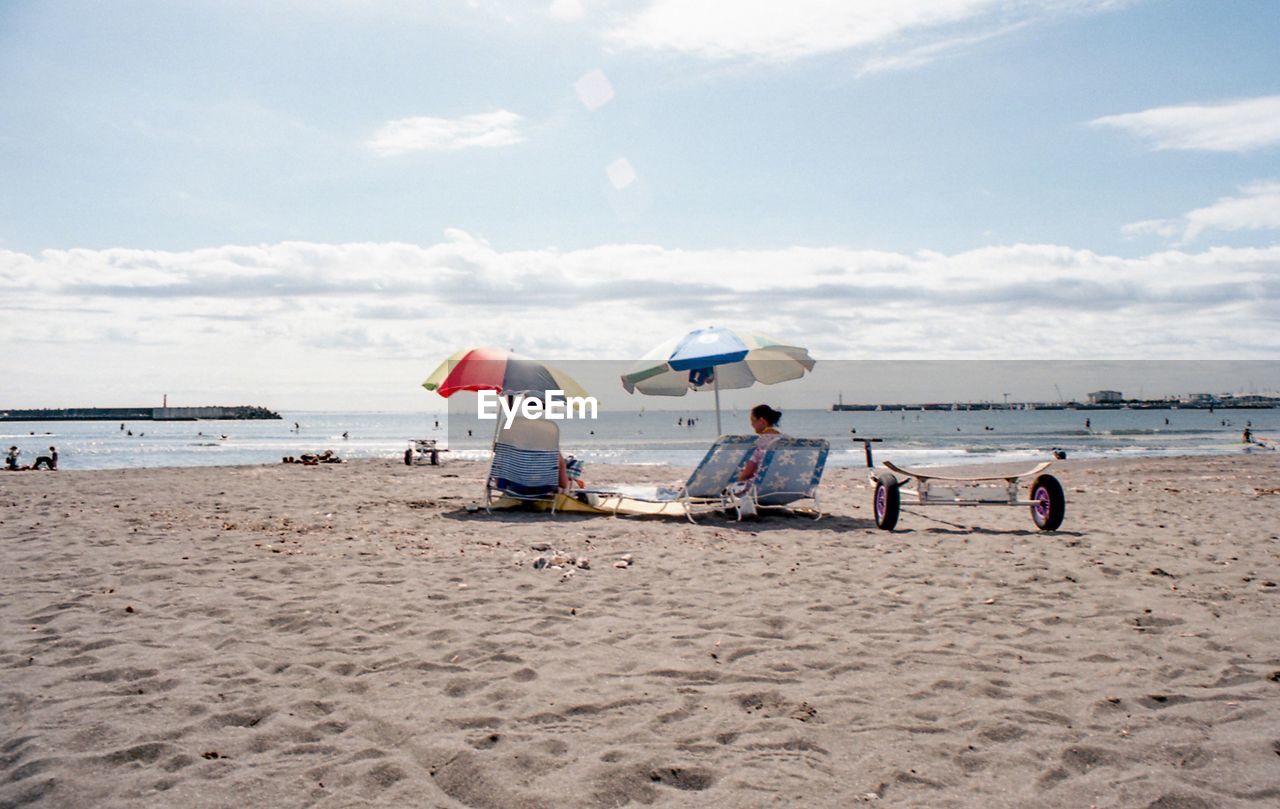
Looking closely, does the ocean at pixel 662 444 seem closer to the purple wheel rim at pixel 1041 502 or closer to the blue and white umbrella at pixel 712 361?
the blue and white umbrella at pixel 712 361

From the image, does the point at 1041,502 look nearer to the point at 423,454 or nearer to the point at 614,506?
the point at 614,506

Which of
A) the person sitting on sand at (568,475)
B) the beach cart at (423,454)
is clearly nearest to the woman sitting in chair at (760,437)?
the person sitting on sand at (568,475)

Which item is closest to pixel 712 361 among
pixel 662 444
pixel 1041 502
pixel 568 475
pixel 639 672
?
pixel 568 475

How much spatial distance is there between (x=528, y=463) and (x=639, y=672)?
6309mm

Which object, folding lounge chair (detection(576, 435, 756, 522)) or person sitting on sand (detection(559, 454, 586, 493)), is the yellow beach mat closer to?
folding lounge chair (detection(576, 435, 756, 522))

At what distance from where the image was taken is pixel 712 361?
8.95 meters

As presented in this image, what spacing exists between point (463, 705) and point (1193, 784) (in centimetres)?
268

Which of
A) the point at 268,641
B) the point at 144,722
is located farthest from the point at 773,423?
the point at 144,722

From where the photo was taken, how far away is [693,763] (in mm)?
2807

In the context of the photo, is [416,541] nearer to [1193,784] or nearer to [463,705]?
[463,705]

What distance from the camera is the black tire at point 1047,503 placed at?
7992 mm

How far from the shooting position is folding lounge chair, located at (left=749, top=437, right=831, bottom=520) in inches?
360

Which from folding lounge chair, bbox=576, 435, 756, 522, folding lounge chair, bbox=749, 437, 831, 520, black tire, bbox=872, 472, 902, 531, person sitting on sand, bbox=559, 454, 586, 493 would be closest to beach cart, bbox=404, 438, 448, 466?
person sitting on sand, bbox=559, 454, 586, 493

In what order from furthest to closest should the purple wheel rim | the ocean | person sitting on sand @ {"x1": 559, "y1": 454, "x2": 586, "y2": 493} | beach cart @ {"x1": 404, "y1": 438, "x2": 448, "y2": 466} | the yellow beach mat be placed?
the ocean
beach cart @ {"x1": 404, "y1": 438, "x2": 448, "y2": 466}
person sitting on sand @ {"x1": 559, "y1": 454, "x2": 586, "y2": 493}
the yellow beach mat
the purple wheel rim
